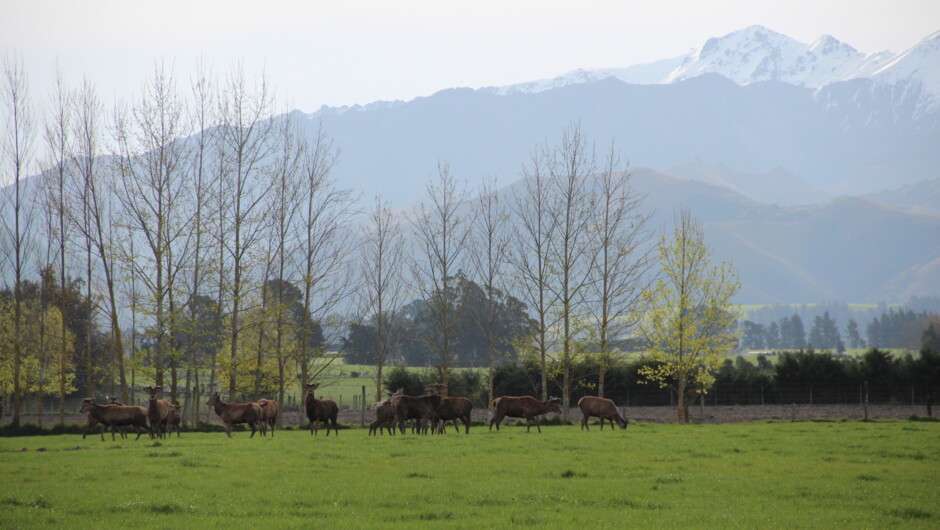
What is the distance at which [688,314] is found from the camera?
4241 cm

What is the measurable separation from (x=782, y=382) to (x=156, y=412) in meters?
46.7

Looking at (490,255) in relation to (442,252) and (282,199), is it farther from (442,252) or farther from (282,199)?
(282,199)

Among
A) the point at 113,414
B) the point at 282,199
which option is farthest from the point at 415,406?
the point at 282,199

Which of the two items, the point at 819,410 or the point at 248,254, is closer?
the point at 248,254

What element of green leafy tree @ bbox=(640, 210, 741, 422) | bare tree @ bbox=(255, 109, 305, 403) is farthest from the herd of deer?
bare tree @ bbox=(255, 109, 305, 403)

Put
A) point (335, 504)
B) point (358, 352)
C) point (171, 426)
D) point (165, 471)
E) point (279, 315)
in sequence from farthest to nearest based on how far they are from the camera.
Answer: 1. point (358, 352)
2. point (279, 315)
3. point (171, 426)
4. point (165, 471)
5. point (335, 504)

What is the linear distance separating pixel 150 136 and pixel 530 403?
22345 mm

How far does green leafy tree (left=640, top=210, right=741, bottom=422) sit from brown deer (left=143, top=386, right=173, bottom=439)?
2358cm

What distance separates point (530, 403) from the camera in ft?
104

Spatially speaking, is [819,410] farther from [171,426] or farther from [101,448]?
[101,448]

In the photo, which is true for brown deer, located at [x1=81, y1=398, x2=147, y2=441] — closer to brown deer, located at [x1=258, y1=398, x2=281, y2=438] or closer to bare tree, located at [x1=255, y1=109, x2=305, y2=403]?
brown deer, located at [x1=258, y1=398, x2=281, y2=438]

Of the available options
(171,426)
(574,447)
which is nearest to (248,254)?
(171,426)

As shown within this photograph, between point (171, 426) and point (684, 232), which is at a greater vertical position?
point (684, 232)

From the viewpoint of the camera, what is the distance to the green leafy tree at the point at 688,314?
40281mm
